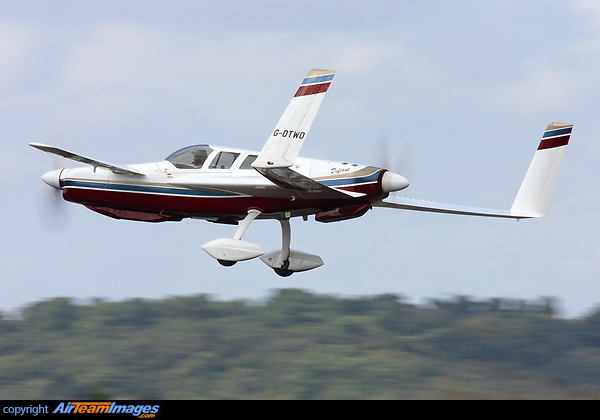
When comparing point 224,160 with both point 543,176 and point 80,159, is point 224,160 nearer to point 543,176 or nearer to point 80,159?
point 80,159

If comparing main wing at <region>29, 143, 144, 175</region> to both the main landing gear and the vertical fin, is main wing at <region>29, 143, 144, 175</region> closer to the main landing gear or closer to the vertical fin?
the main landing gear

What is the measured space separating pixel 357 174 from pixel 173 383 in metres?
66.8

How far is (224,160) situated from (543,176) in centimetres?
964

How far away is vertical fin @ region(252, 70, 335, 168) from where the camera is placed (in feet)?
83.4

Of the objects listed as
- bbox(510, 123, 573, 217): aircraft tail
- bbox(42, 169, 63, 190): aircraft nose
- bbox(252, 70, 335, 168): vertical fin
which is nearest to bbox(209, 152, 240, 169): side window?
bbox(252, 70, 335, 168): vertical fin

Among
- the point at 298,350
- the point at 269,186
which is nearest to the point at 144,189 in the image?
the point at 269,186

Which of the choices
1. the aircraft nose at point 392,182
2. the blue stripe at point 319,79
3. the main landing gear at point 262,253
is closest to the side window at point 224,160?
the main landing gear at point 262,253

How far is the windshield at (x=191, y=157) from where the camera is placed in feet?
96.6

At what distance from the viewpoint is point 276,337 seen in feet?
336

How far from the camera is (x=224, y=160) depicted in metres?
29.1

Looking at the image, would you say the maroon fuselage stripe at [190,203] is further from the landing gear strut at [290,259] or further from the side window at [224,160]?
the landing gear strut at [290,259]
